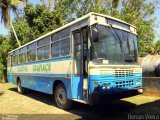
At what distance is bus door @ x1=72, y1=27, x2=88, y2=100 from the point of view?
809 centimetres

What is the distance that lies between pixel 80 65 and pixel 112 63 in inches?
45.4

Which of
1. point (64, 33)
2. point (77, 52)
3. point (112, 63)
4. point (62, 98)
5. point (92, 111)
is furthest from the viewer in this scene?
point (62, 98)

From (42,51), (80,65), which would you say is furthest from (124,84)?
(42,51)

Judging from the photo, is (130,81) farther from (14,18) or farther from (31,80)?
(14,18)

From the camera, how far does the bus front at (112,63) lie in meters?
7.50

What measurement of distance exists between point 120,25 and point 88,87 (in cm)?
266

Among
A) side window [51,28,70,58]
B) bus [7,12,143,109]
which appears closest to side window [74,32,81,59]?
bus [7,12,143,109]

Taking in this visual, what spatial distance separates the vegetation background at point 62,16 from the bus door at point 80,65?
11.7 m

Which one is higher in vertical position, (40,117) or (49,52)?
(49,52)

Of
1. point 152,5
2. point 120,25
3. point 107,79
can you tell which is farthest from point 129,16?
point 107,79

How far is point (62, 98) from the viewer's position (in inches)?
381

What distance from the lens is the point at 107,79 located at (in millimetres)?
7707

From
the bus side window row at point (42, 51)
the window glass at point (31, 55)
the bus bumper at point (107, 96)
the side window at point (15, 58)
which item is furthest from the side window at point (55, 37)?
the side window at point (15, 58)

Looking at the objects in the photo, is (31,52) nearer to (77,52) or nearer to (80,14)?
(77,52)
